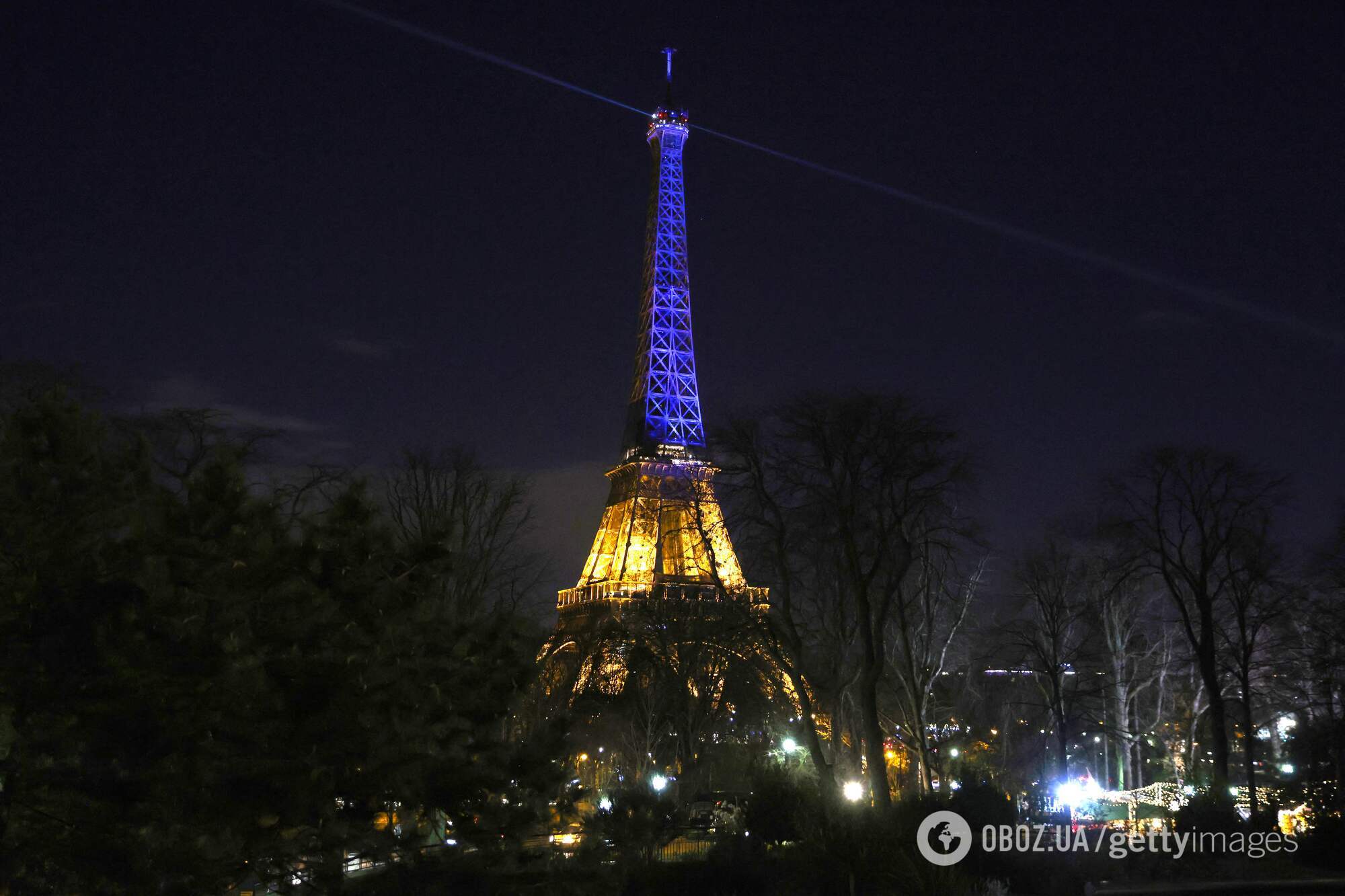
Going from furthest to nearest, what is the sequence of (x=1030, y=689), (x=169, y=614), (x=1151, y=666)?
1. (x=1030, y=689)
2. (x=1151, y=666)
3. (x=169, y=614)

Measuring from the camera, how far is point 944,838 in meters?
17.7

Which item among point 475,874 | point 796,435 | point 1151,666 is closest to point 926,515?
point 796,435

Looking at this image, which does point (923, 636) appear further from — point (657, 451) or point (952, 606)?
point (657, 451)

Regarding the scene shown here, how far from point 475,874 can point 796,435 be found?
16.5 m

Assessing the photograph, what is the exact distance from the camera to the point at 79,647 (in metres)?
11.1

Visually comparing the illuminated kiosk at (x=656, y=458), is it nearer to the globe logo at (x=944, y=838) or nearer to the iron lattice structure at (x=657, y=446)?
the iron lattice structure at (x=657, y=446)

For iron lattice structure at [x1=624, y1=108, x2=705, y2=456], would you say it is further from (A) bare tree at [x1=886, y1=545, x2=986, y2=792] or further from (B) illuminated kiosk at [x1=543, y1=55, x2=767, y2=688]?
(A) bare tree at [x1=886, y1=545, x2=986, y2=792]

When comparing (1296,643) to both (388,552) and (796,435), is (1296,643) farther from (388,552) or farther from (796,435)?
(388,552)

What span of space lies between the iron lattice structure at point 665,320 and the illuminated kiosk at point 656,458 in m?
0.06

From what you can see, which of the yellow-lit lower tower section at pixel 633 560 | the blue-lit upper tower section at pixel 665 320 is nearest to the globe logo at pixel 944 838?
the yellow-lit lower tower section at pixel 633 560

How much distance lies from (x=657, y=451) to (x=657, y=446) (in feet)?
2.45

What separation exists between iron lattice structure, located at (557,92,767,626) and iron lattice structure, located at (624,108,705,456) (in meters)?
0.05

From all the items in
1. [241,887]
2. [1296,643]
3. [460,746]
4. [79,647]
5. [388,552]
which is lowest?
[241,887]

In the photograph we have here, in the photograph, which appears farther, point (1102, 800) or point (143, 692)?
point (1102, 800)
